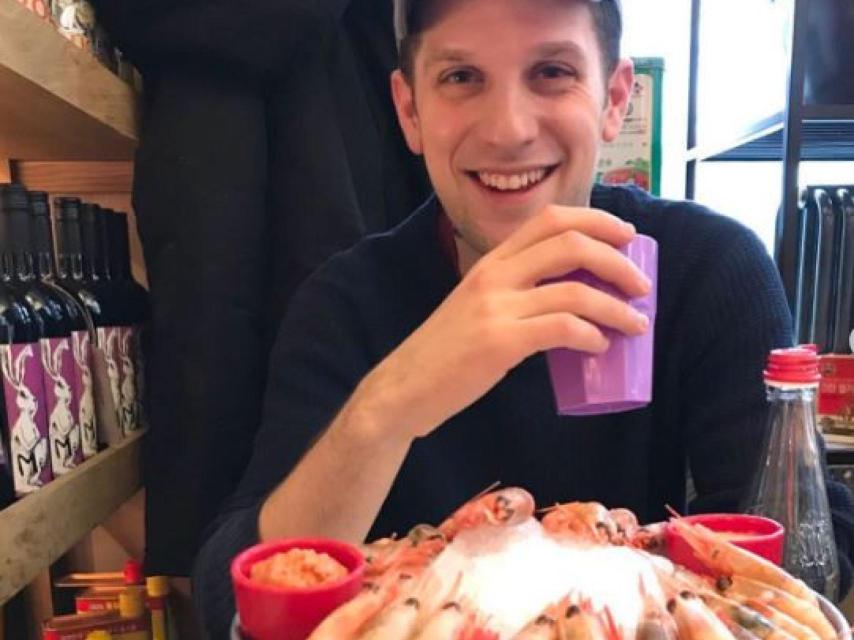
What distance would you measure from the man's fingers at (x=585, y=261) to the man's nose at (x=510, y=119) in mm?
275

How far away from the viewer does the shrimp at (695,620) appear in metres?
0.41

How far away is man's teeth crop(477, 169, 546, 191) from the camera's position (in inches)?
34.6

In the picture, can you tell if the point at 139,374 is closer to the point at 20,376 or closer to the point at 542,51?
the point at 20,376

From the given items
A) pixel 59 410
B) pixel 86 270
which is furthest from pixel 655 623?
pixel 86 270

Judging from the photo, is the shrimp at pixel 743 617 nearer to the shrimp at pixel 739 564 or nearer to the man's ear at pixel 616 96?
the shrimp at pixel 739 564

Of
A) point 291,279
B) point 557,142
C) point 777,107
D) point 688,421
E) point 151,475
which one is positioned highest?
point 777,107

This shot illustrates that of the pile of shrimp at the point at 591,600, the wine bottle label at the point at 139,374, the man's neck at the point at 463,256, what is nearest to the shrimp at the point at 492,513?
the pile of shrimp at the point at 591,600

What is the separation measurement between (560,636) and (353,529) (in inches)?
13.2

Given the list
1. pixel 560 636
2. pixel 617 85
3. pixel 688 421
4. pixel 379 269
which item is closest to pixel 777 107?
pixel 617 85

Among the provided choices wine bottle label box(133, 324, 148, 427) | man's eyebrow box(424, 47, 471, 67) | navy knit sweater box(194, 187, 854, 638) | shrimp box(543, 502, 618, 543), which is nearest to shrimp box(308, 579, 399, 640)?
shrimp box(543, 502, 618, 543)

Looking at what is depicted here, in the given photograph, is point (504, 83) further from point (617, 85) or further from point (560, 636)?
point (560, 636)

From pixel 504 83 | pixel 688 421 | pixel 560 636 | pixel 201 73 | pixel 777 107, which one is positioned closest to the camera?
pixel 560 636

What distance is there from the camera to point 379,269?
3.40ft

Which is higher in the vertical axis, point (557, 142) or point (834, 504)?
point (557, 142)
